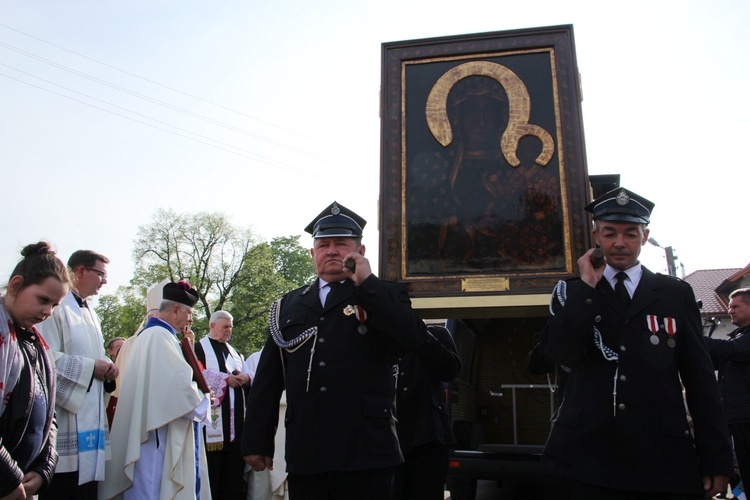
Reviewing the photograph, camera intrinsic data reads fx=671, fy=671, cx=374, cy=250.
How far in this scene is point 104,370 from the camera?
182 inches

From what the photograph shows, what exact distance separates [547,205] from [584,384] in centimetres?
323

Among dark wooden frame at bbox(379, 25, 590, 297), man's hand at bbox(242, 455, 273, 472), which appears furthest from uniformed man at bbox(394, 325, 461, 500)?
man's hand at bbox(242, 455, 273, 472)

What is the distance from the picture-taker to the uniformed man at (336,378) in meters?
3.06

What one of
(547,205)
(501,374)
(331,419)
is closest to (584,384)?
(331,419)

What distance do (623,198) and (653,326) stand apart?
623 mm

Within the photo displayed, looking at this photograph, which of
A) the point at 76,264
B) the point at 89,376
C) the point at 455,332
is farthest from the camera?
the point at 455,332

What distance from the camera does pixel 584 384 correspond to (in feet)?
9.83

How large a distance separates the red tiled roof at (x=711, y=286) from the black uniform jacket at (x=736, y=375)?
32051 mm

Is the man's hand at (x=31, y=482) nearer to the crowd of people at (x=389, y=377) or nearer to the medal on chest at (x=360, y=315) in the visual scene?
the crowd of people at (x=389, y=377)

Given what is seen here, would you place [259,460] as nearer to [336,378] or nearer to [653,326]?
[336,378]

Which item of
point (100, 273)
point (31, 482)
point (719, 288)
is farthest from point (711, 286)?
point (31, 482)

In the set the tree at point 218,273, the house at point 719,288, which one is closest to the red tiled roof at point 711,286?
the house at point 719,288

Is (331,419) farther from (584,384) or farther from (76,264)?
(76,264)

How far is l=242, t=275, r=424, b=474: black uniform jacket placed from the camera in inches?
121
